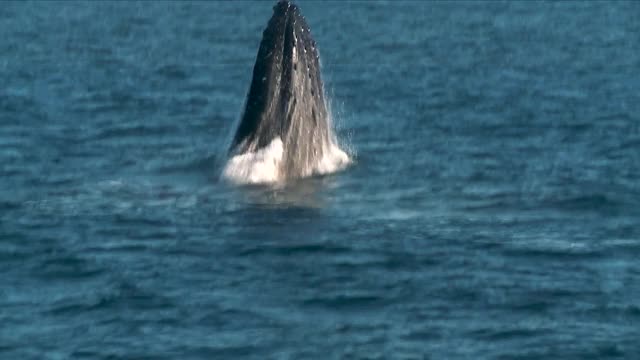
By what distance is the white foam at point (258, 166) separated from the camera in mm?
56312

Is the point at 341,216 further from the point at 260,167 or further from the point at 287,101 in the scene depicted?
the point at 287,101

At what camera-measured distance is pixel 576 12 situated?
9925cm

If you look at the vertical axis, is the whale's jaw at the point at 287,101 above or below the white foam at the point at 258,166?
above

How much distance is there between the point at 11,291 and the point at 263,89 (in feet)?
36.3

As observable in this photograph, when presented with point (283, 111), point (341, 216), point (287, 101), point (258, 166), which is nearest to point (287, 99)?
point (287, 101)

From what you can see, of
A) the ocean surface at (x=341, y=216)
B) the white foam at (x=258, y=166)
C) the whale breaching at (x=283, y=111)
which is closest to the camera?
the ocean surface at (x=341, y=216)

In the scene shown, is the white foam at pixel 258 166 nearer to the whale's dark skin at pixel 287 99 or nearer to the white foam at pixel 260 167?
the white foam at pixel 260 167

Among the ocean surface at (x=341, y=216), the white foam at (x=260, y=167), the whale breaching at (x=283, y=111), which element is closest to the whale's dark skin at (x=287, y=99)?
the whale breaching at (x=283, y=111)

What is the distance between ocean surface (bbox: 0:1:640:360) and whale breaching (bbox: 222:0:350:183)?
65 centimetres

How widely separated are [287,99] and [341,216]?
4.25m

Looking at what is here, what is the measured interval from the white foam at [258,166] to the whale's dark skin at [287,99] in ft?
0.52

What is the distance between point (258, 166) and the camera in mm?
56312

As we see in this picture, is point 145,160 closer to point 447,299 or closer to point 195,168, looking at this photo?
point 195,168

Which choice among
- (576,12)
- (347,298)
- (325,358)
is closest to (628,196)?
(347,298)
